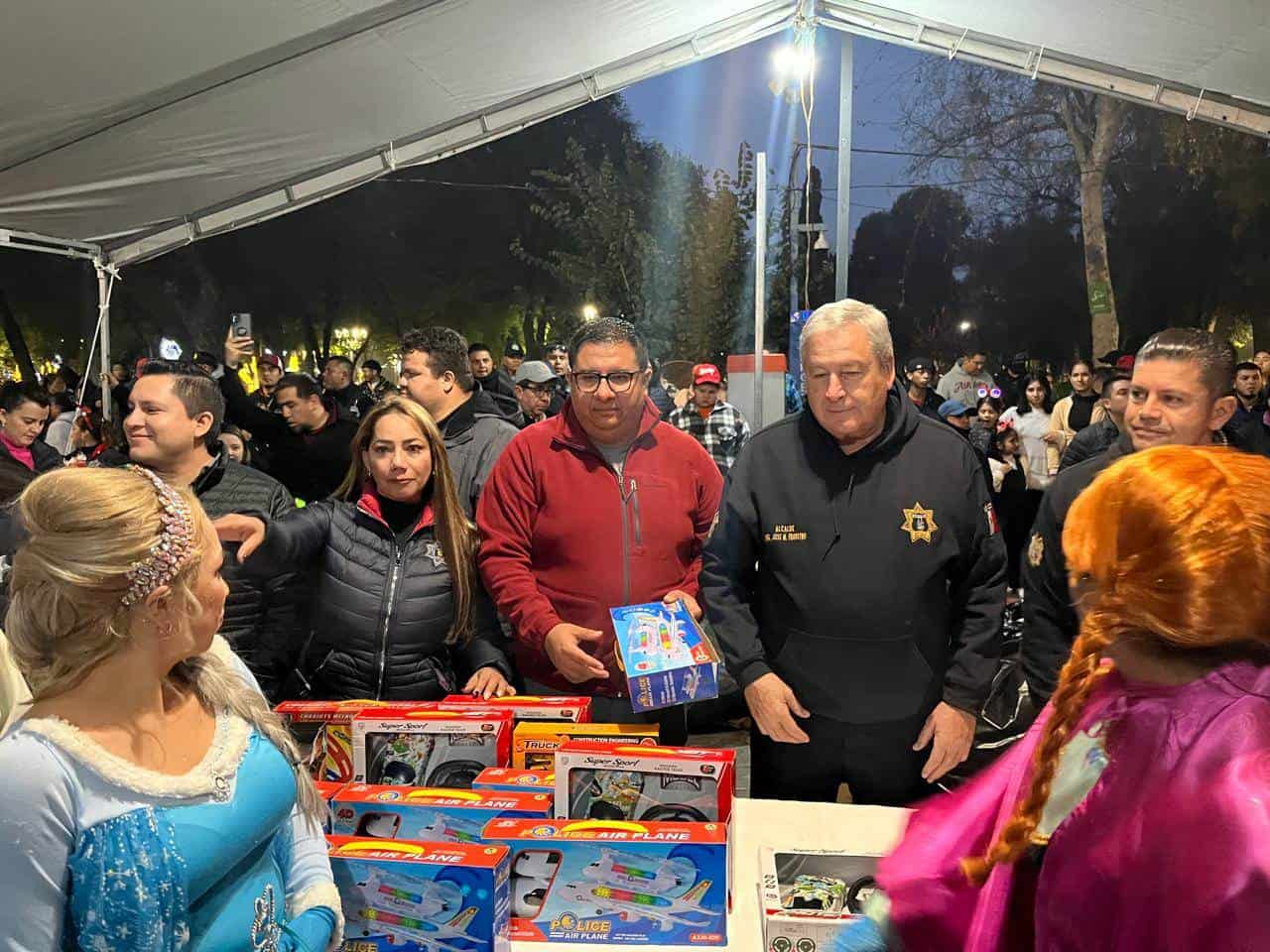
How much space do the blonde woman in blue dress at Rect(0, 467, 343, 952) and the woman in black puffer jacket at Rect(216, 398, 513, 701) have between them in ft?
3.17

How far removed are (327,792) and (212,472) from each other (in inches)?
54.8

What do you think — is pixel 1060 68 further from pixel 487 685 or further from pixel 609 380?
pixel 487 685

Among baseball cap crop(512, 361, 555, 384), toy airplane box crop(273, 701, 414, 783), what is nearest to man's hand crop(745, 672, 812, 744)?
toy airplane box crop(273, 701, 414, 783)

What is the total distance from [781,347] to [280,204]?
791 cm

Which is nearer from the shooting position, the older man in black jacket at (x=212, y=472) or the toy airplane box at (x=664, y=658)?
the toy airplane box at (x=664, y=658)

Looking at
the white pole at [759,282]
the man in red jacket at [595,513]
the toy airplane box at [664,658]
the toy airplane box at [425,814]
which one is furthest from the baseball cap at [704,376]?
the toy airplane box at [425,814]

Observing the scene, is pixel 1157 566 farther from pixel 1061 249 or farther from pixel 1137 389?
pixel 1061 249

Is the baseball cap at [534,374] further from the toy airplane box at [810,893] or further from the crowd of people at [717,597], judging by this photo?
the toy airplane box at [810,893]

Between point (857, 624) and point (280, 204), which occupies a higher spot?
point (280, 204)

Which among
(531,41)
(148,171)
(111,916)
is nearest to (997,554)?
(111,916)

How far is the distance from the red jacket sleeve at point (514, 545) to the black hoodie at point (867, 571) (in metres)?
0.43

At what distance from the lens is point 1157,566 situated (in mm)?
947

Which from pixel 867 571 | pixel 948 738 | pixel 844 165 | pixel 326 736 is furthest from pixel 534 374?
pixel 326 736

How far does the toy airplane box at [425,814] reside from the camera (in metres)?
1.59
